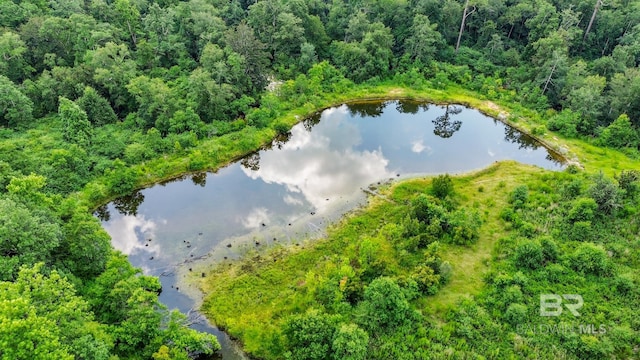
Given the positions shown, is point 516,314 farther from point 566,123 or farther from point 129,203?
point 129,203

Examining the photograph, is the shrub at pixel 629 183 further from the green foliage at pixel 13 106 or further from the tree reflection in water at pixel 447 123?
the green foliage at pixel 13 106

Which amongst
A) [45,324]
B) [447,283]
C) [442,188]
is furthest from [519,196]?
[45,324]

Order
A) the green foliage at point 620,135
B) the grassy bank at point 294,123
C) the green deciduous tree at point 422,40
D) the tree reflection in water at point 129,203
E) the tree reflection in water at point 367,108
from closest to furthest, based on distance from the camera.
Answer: the tree reflection in water at point 129,203, the grassy bank at point 294,123, the green foliage at point 620,135, the tree reflection in water at point 367,108, the green deciduous tree at point 422,40

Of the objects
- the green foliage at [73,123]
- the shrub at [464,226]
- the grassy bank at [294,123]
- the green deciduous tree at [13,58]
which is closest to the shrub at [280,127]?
the grassy bank at [294,123]

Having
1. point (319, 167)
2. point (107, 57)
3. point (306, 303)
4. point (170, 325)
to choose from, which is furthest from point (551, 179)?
point (107, 57)

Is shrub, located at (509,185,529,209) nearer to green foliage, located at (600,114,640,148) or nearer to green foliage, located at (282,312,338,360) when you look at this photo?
green foliage, located at (600,114,640,148)

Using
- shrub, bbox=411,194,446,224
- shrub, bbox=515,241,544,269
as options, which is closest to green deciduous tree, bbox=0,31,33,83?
shrub, bbox=411,194,446,224
